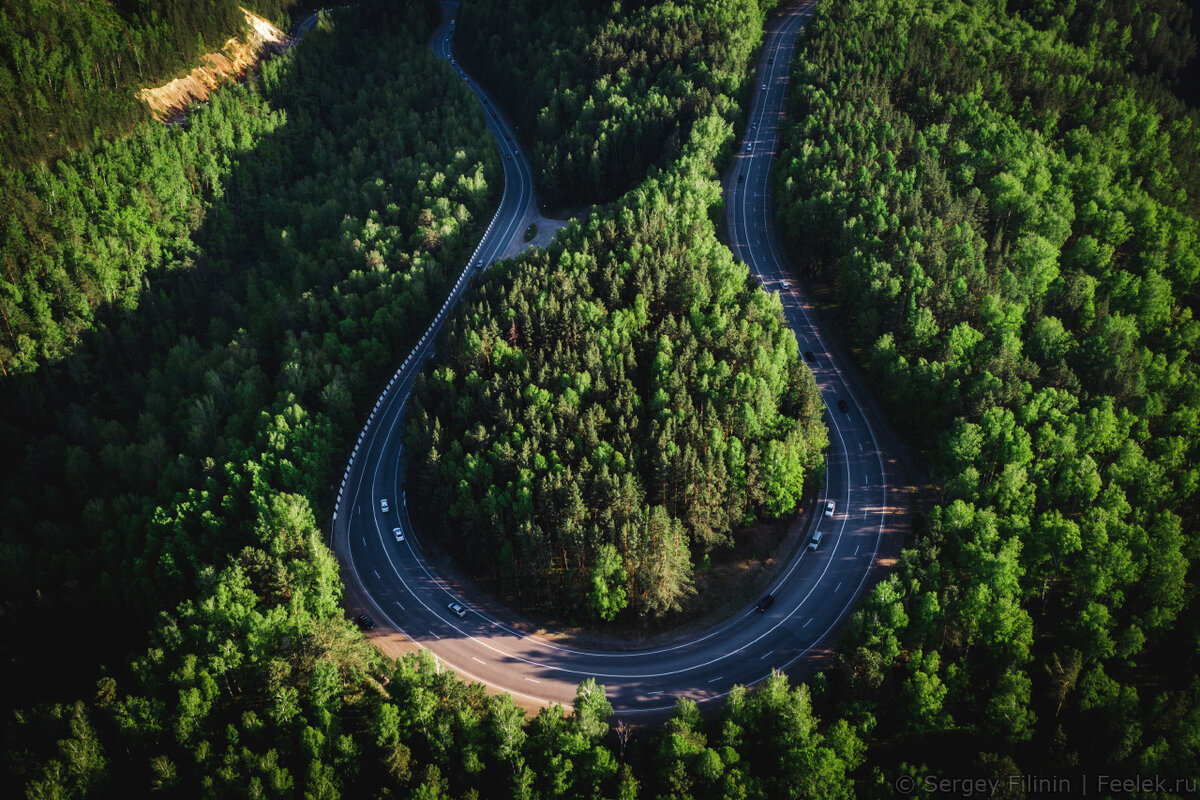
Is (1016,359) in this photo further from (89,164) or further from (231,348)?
(89,164)

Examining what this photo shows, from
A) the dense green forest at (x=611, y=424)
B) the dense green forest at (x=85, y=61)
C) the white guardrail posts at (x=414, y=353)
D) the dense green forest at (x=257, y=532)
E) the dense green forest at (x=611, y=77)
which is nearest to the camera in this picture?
the dense green forest at (x=257, y=532)

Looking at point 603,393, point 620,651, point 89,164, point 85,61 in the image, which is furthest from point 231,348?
point 85,61

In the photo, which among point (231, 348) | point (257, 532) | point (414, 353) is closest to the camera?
point (257, 532)

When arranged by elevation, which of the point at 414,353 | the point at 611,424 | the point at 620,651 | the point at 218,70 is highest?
the point at 218,70

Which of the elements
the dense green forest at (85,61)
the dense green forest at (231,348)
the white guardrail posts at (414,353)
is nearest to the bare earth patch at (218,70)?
the dense green forest at (85,61)

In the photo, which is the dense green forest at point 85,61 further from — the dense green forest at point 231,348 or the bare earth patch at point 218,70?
the dense green forest at point 231,348

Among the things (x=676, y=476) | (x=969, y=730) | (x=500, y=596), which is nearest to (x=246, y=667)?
(x=500, y=596)

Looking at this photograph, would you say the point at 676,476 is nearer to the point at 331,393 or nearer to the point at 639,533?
the point at 639,533

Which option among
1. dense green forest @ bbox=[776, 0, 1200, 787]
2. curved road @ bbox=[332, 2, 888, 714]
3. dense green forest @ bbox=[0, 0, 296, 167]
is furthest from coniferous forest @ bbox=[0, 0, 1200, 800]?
curved road @ bbox=[332, 2, 888, 714]
